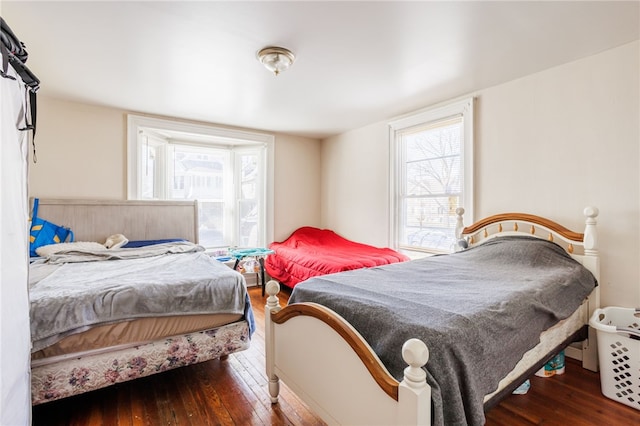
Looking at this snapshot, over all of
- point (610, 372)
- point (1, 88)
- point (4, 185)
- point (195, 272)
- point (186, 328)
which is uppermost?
point (1, 88)

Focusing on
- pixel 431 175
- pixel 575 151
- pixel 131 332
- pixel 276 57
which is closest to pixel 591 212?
pixel 575 151

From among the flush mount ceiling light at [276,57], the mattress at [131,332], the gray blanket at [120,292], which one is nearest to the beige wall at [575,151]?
the flush mount ceiling light at [276,57]

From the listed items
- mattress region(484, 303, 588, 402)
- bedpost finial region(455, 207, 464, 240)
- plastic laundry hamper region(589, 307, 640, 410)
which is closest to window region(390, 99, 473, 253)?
bedpost finial region(455, 207, 464, 240)

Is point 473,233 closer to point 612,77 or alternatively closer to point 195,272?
point 612,77

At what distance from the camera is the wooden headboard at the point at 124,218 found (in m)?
3.09

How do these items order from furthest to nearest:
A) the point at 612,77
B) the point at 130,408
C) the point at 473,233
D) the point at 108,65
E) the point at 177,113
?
the point at 177,113 → the point at 473,233 → the point at 108,65 → the point at 612,77 → the point at 130,408

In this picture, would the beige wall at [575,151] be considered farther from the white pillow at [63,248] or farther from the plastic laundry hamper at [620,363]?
the white pillow at [63,248]

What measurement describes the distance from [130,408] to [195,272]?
85cm

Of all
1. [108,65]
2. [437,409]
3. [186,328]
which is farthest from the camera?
[108,65]

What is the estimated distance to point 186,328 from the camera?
191 centimetres

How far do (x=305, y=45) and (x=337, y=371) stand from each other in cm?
202

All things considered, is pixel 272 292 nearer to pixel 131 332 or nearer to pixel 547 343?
pixel 131 332

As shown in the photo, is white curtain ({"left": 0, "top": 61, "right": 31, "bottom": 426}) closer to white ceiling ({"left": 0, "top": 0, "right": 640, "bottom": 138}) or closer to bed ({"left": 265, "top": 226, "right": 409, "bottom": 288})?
white ceiling ({"left": 0, "top": 0, "right": 640, "bottom": 138})

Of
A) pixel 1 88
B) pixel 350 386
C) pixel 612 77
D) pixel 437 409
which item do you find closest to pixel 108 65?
pixel 1 88
